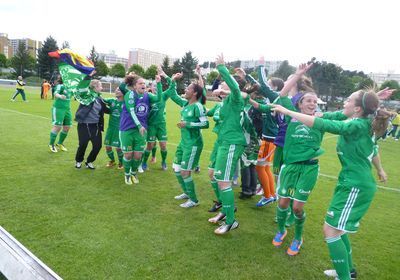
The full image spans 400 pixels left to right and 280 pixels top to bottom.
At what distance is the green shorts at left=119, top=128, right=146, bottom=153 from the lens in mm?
6582

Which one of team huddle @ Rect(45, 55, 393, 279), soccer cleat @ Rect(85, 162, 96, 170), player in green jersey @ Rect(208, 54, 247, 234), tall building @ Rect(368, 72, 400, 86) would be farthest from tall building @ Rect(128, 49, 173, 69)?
player in green jersey @ Rect(208, 54, 247, 234)

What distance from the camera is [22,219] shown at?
4695mm

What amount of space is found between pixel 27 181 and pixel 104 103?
2.46 m

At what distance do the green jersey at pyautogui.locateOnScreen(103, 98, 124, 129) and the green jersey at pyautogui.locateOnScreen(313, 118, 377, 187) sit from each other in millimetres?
5582

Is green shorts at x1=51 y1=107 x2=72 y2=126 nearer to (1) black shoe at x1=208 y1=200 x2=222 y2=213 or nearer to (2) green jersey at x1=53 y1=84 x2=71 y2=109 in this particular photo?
(2) green jersey at x1=53 y1=84 x2=71 y2=109

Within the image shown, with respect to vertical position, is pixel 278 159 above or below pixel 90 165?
above

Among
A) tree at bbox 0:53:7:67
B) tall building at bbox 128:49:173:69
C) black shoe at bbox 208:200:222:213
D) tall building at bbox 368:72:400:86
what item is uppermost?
tall building at bbox 128:49:173:69

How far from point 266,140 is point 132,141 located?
272 centimetres

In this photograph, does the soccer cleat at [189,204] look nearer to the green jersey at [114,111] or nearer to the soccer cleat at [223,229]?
the soccer cleat at [223,229]

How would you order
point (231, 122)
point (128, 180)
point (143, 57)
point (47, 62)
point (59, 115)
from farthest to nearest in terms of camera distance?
1. point (143, 57)
2. point (47, 62)
3. point (59, 115)
4. point (128, 180)
5. point (231, 122)

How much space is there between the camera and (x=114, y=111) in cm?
779

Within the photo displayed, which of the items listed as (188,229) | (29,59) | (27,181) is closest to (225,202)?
(188,229)

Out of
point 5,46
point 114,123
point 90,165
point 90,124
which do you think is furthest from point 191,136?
point 5,46

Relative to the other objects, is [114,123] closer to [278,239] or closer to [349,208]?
[278,239]
